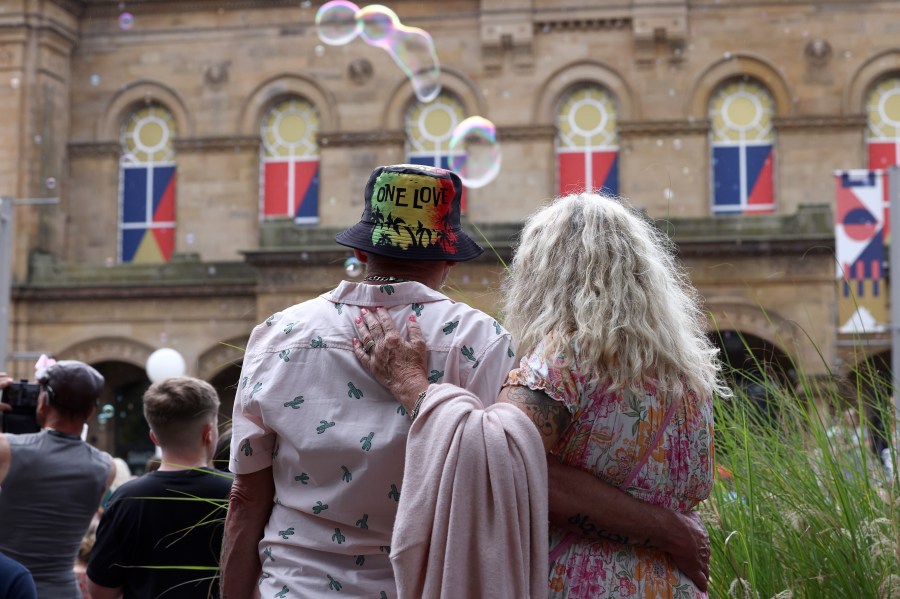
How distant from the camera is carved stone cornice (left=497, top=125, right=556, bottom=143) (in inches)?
939

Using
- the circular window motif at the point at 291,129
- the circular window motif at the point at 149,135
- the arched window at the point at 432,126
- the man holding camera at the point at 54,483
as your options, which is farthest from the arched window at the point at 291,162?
the man holding camera at the point at 54,483

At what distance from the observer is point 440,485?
8.63ft

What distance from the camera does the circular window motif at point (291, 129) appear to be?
2508 cm

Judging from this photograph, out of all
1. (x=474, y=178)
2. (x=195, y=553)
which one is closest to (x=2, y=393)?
(x=195, y=553)

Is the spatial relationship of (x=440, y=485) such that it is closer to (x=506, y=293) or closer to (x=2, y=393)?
(x=506, y=293)

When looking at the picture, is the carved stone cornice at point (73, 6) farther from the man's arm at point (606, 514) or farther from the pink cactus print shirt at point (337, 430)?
the man's arm at point (606, 514)

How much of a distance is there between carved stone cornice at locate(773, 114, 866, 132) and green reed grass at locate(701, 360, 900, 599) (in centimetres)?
1972

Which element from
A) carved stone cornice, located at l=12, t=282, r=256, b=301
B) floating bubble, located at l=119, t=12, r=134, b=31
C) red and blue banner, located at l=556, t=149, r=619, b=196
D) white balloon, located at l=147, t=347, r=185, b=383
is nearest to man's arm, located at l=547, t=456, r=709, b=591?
white balloon, located at l=147, t=347, r=185, b=383

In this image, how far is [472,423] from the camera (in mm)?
2648

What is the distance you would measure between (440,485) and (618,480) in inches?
19.5

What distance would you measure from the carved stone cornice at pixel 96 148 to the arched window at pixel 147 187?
0.76 feet

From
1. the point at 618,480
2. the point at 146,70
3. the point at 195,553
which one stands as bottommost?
the point at 195,553

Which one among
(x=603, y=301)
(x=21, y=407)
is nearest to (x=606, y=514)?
(x=603, y=301)

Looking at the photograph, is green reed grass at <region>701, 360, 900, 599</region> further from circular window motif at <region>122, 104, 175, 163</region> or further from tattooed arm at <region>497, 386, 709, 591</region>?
circular window motif at <region>122, 104, 175, 163</region>
